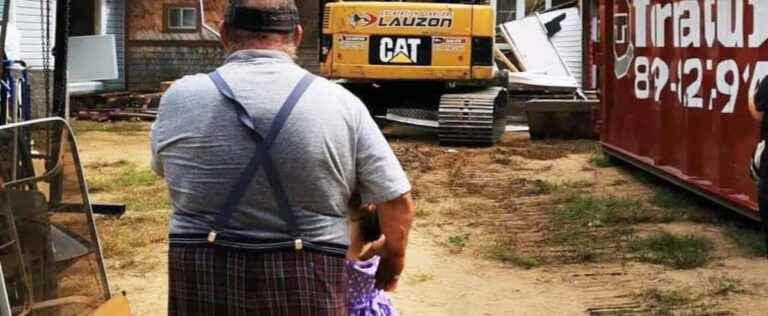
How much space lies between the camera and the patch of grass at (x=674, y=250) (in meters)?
6.76

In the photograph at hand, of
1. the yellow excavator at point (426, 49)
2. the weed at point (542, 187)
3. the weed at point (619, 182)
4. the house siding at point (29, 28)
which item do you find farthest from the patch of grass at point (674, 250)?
the house siding at point (29, 28)

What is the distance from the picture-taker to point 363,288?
8.76 ft

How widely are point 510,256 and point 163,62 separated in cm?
1455

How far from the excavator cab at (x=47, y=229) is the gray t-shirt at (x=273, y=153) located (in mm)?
813

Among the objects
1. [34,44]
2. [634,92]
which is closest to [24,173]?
[634,92]

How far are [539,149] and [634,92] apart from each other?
3301 millimetres

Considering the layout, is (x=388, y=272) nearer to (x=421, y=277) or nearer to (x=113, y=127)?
(x=421, y=277)

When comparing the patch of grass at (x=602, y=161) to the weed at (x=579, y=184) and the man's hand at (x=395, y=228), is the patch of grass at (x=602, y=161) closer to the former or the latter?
the weed at (x=579, y=184)

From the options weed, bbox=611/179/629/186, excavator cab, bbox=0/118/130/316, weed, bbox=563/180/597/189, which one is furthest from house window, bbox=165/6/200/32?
excavator cab, bbox=0/118/130/316

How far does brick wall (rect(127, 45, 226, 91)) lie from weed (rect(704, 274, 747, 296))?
15199mm

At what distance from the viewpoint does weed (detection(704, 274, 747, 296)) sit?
19.6ft

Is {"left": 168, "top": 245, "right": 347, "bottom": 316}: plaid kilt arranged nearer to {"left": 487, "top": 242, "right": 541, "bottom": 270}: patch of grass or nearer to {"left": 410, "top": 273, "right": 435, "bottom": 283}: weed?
{"left": 410, "top": 273, "right": 435, "bottom": 283}: weed

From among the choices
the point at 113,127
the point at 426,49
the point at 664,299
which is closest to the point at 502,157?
the point at 426,49

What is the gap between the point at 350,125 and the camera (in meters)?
2.47
